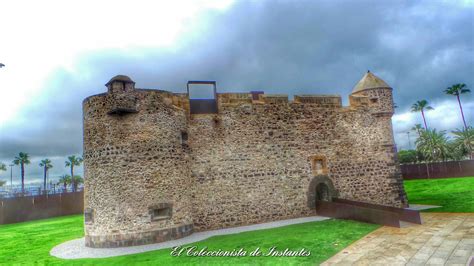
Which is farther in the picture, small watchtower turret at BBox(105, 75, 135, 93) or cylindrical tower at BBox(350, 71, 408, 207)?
cylindrical tower at BBox(350, 71, 408, 207)

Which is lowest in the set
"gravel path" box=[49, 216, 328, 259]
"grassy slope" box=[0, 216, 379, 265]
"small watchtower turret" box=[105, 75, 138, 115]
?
"gravel path" box=[49, 216, 328, 259]

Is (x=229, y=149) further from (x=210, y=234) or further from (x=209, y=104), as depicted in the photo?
(x=210, y=234)

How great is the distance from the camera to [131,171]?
12.0 metres

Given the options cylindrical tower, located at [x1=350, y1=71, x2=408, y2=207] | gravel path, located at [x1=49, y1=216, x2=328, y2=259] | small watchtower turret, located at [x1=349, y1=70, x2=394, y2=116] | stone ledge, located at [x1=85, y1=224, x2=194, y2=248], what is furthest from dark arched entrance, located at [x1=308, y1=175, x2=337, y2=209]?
stone ledge, located at [x1=85, y1=224, x2=194, y2=248]

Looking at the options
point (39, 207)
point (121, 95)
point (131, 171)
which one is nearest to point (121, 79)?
point (121, 95)

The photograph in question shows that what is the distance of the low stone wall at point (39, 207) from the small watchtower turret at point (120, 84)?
2093 cm

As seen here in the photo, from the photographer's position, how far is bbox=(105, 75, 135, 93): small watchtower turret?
483 inches

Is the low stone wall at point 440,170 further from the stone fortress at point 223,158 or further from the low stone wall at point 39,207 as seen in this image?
the low stone wall at point 39,207

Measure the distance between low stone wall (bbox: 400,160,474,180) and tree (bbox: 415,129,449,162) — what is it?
15.9m

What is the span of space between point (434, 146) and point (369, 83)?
115ft

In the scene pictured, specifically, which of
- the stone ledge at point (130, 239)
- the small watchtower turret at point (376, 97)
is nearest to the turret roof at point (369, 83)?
the small watchtower turret at point (376, 97)

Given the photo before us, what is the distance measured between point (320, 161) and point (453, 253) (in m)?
8.65

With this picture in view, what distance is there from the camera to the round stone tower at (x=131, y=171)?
11672mm

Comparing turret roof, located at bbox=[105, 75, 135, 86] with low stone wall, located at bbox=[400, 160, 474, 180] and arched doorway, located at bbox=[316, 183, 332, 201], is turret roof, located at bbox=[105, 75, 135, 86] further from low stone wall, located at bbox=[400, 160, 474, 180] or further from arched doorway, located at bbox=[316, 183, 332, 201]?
low stone wall, located at bbox=[400, 160, 474, 180]
